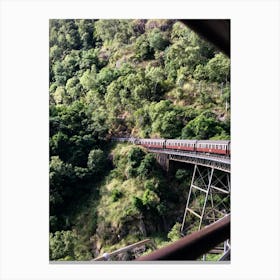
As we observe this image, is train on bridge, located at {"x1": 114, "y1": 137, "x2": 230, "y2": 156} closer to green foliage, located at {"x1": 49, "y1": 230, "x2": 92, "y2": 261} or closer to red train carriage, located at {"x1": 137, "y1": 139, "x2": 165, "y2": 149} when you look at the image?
red train carriage, located at {"x1": 137, "y1": 139, "x2": 165, "y2": 149}

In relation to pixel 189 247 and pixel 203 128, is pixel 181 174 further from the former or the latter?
pixel 189 247

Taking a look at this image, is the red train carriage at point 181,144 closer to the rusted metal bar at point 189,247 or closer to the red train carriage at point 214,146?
the red train carriage at point 214,146

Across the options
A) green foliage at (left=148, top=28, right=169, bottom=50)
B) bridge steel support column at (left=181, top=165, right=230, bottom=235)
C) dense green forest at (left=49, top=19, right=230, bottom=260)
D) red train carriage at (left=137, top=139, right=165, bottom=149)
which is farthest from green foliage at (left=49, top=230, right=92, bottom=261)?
green foliage at (left=148, top=28, right=169, bottom=50)

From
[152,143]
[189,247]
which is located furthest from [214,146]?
[189,247]
